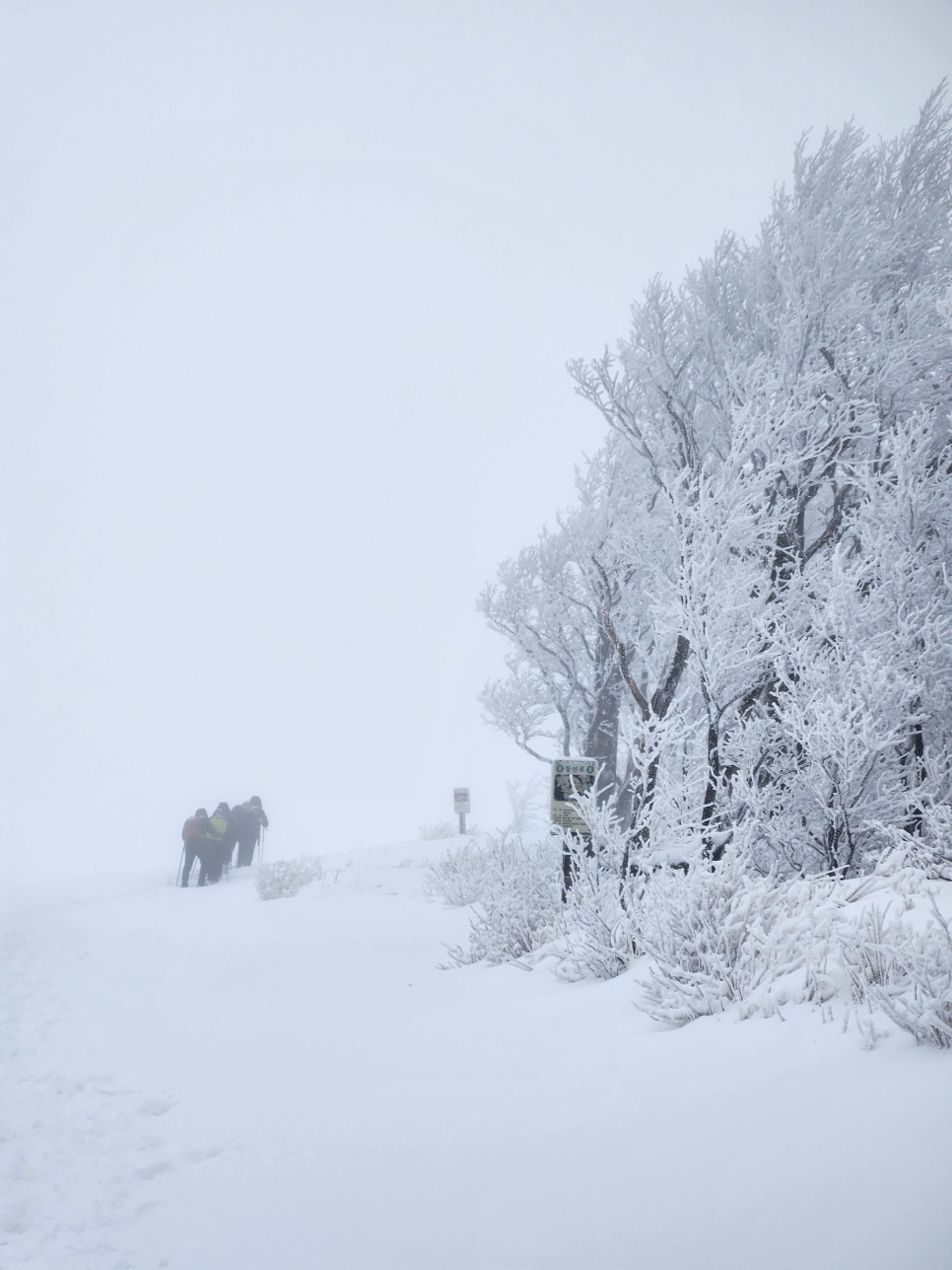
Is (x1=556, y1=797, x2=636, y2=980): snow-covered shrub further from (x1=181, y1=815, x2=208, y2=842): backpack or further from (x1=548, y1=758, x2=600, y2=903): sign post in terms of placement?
(x1=181, y1=815, x2=208, y2=842): backpack

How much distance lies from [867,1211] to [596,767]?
3.57 m

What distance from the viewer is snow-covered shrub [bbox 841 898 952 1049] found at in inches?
76.5

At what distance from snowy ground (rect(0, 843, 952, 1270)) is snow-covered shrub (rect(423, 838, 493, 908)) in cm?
283

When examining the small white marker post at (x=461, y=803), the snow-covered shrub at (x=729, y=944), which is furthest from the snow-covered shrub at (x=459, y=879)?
the small white marker post at (x=461, y=803)

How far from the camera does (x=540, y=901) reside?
18.4 feet

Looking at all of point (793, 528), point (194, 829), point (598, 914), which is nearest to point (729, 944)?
point (598, 914)

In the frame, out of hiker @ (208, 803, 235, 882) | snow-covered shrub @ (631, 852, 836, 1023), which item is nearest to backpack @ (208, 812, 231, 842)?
hiker @ (208, 803, 235, 882)

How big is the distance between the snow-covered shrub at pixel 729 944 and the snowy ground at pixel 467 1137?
A: 0.13 meters

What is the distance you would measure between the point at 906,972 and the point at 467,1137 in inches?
63.6

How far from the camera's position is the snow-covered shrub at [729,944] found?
8.88 feet

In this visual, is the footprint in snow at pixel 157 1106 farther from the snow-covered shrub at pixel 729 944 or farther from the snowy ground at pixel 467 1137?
the snow-covered shrub at pixel 729 944

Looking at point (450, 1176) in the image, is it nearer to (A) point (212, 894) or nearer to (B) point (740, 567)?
(B) point (740, 567)

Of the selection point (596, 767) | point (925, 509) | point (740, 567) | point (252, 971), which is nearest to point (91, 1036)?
point (252, 971)

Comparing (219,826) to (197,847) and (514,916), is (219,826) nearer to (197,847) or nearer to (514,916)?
(197,847)
